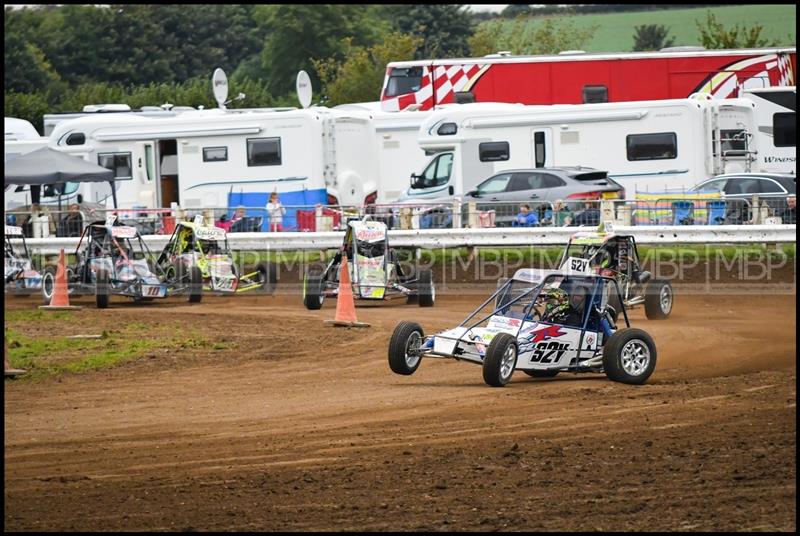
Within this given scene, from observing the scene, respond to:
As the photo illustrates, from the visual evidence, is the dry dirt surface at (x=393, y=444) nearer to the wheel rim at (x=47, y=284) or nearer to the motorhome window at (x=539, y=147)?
the wheel rim at (x=47, y=284)

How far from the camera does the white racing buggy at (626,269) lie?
17859mm

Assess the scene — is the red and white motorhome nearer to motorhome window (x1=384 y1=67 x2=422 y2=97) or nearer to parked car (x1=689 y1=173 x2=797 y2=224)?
motorhome window (x1=384 y1=67 x2=422 y2=97)

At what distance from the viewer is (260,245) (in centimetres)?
2353

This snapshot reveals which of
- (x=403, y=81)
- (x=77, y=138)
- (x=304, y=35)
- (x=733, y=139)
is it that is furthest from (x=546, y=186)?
(x=304, y=35)

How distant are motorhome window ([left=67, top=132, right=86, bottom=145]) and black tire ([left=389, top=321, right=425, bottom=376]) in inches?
691

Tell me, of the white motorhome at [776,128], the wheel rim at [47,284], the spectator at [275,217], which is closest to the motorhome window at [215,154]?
the spectator at [275,217]

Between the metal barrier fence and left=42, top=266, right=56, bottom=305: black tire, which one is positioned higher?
the metal barrier fence

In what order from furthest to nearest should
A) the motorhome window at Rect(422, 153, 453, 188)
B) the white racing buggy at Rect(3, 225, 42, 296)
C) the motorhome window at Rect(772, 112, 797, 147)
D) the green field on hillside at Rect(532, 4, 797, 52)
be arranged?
the green field on hillside at Rect(532, 4, 797, 52) < the motorhome window at Rect(422, 153, 453, 188) < the motorhome window at Rect(772, 112, 797, 147) < the white racing buggy at Rect(3, 225, 42, 296)

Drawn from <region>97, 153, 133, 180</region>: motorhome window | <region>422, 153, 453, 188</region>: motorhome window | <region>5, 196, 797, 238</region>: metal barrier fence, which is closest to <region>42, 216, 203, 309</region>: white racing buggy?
<region>5, 196, 797, 238</region>: metal barrier fence

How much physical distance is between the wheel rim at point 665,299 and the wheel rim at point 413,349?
548 centimetres

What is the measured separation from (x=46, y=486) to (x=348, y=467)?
190 centimetres

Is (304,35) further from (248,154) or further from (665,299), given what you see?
(665,299)

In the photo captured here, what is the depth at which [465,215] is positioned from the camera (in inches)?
917

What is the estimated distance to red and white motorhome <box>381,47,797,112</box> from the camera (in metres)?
29.8
